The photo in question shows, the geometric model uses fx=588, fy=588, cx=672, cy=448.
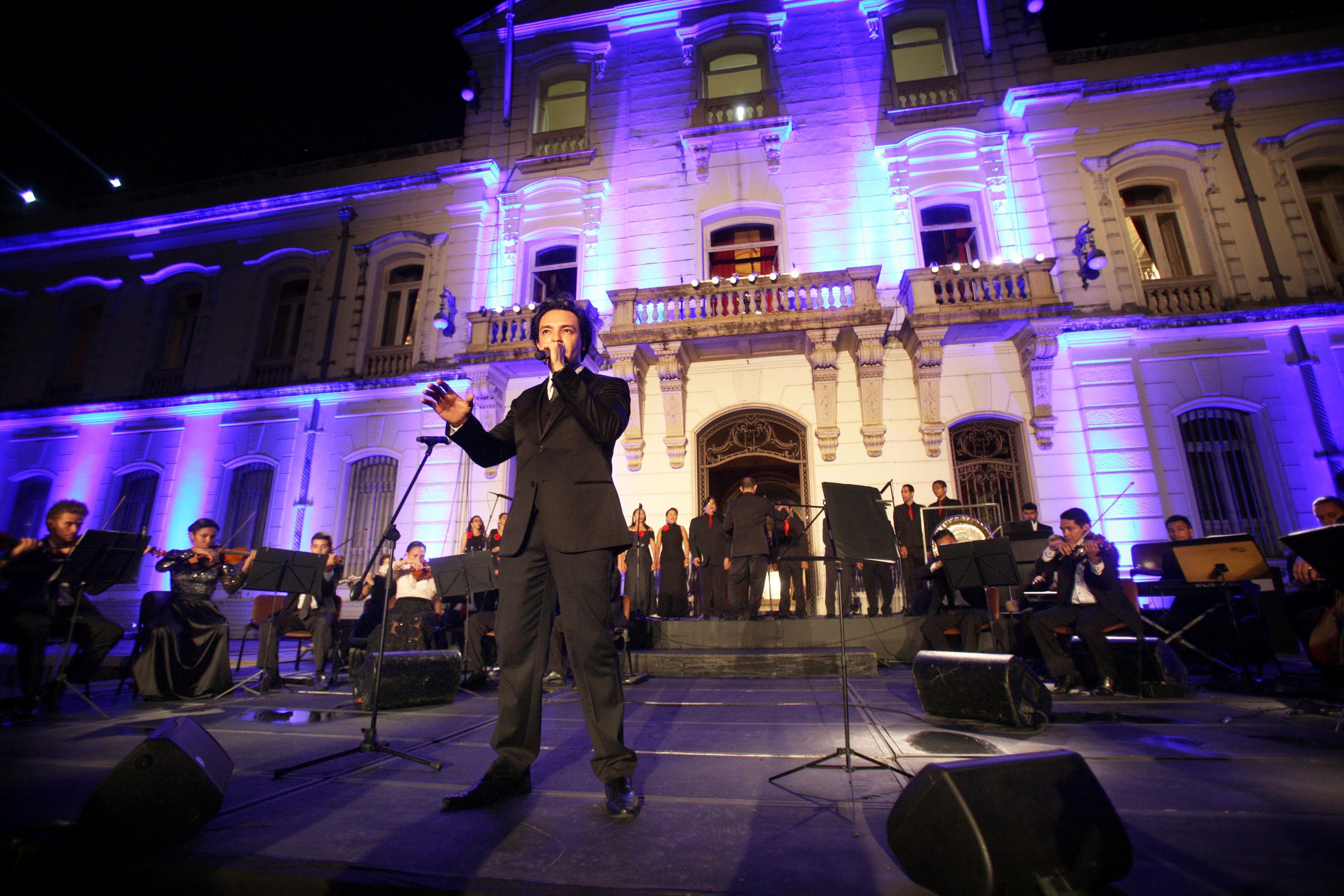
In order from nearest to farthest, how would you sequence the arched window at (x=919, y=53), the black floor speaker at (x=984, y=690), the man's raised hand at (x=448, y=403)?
the man's raised hand at (x=448, y=403) → the black floor speaker at (x=984, y=690) → the arched window at (x=919, y=53)

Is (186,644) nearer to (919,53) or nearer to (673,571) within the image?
(673,571)

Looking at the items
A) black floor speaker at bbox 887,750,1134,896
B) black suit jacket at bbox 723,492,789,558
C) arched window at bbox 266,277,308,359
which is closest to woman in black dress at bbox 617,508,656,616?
black suit jacket at bbox 723,492,789,558

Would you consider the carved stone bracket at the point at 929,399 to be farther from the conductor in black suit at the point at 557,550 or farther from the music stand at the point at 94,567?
the music stand at the point at 94,567

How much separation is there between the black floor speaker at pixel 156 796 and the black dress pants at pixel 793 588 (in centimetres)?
806

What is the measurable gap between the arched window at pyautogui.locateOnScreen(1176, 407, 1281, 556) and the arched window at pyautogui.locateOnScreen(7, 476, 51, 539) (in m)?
25.0

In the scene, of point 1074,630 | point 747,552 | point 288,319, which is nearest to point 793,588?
point 747,552

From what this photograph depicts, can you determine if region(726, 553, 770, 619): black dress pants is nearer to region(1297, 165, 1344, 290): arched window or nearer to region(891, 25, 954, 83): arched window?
region(891, 25, 954, 83): arched window

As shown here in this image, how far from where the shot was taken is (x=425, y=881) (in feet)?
5.77

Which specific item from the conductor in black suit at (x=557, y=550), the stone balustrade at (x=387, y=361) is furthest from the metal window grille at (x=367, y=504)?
the conductor in black suit at (x=557, y=550)

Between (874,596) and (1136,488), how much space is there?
511cm

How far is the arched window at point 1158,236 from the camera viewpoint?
11656 millimetres

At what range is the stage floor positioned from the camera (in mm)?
1808

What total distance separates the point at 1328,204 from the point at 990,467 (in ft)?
28.5

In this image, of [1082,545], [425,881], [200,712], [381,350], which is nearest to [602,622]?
[425,881]
